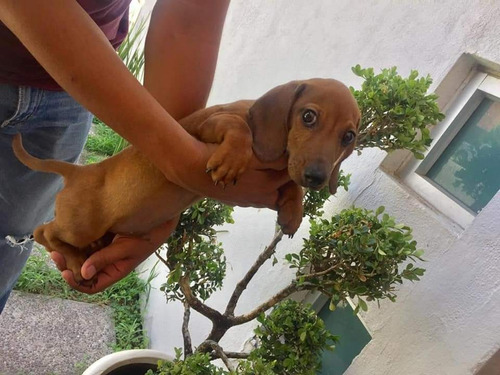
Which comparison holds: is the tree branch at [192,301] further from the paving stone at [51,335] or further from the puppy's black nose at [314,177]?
the paving stone at [51,335]

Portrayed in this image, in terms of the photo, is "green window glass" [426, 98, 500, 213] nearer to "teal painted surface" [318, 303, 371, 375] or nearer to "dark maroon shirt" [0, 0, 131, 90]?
"teal painted surface" [318, 303, 371, 375]

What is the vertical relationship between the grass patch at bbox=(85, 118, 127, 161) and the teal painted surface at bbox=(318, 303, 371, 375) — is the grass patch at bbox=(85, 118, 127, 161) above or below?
below

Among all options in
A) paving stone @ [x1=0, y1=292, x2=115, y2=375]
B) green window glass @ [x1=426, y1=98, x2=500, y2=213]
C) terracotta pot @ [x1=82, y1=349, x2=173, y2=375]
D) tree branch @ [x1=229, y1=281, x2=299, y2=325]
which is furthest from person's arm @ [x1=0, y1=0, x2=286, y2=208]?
paving stone @ [x1=0, y1=292, x2=115, y2=375]

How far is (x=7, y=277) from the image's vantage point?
178cm

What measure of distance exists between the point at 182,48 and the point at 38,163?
20.7 inches

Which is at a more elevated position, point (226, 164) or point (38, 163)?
point (226, 164)

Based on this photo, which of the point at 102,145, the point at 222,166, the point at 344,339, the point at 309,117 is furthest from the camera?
the point at 102,145

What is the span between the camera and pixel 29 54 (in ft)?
4.29

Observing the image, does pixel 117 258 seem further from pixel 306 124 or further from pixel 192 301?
pixel 306 124

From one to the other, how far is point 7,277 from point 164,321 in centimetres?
136

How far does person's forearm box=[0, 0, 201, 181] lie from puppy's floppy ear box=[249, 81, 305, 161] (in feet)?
0.60

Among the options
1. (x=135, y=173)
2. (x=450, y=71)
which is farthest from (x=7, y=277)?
(x=450, y=71)

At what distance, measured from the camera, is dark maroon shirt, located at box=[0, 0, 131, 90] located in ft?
4.18

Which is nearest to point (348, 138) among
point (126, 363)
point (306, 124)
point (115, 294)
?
point (306, 124)
